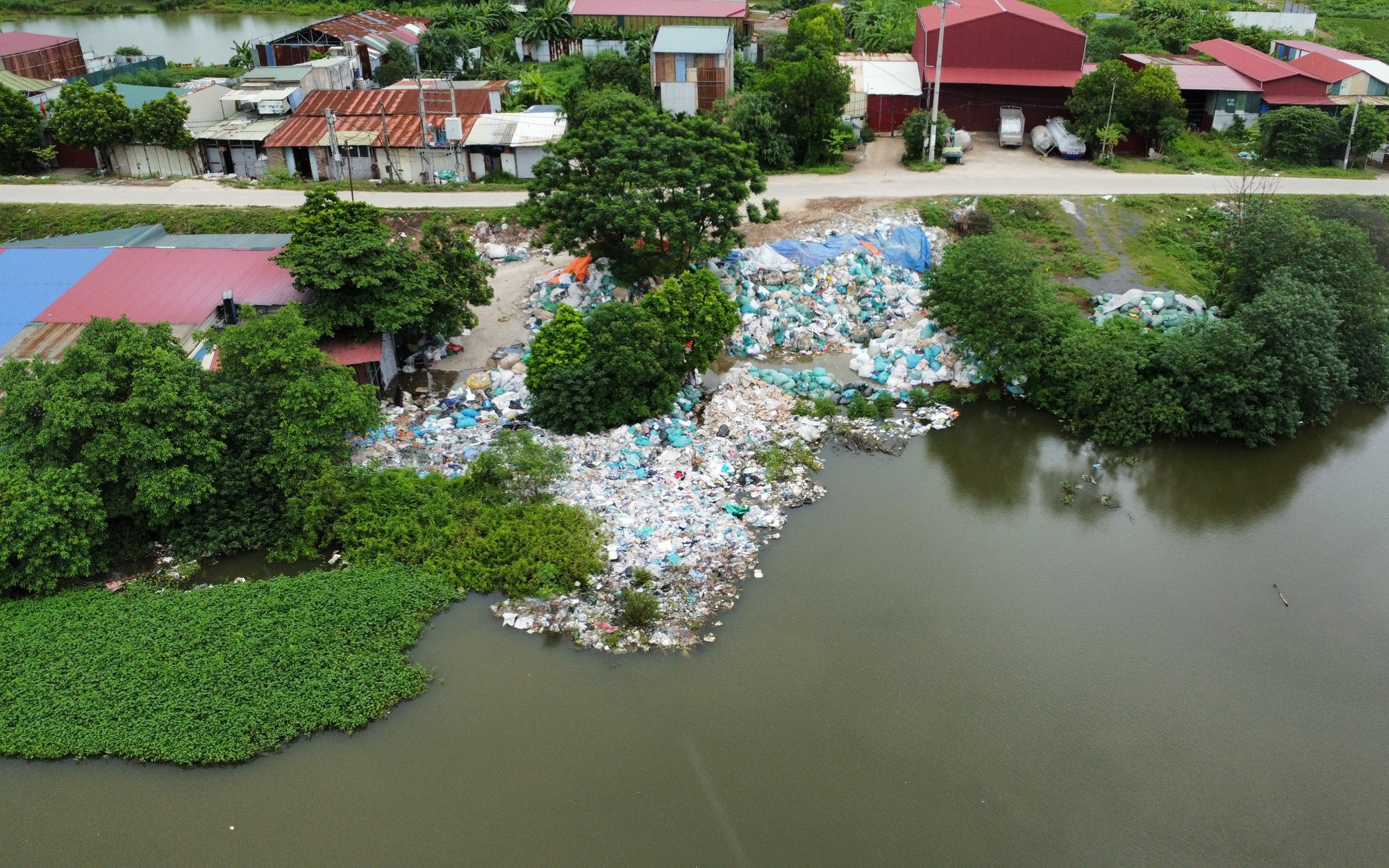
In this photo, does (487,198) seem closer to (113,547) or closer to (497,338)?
(497,338)

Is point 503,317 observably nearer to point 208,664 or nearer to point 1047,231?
point 208,664

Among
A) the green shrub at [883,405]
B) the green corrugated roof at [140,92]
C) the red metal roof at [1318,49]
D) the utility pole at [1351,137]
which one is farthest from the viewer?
the red metal roof at [1318,49]

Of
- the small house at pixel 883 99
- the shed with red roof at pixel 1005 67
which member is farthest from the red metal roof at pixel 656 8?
the shed with red roof at pixel 1005 67

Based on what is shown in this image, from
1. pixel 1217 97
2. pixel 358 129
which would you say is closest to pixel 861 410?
pixel 358 129

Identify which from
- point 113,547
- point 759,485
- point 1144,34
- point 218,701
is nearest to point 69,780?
point 218,701


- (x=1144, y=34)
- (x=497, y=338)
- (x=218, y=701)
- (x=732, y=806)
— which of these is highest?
(x=1144, y=34)

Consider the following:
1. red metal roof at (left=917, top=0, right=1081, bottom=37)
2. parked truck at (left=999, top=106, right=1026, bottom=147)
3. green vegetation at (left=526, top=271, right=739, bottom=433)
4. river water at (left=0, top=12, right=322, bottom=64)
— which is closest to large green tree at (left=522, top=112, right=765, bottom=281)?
green vegetation at (left=526, top=271, right=739, bottom=433)

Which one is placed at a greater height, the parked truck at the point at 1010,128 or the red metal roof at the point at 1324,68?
the red metal roof at the point at 1324,68

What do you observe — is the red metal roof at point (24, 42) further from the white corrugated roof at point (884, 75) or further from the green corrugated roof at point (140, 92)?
the white corrugated roof at point (884, 75)
